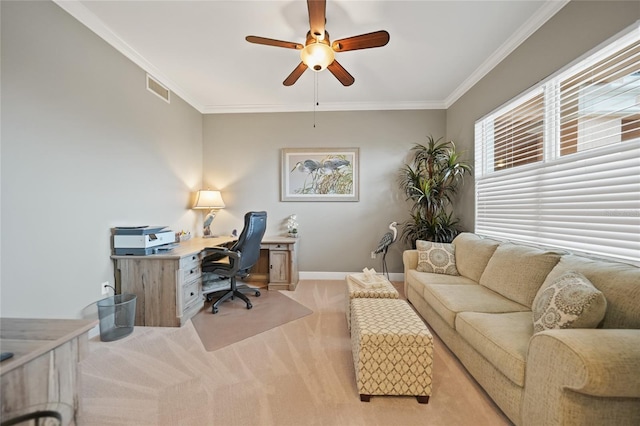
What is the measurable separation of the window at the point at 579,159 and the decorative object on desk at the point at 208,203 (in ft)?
12.0

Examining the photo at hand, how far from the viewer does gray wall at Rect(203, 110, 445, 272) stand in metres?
3.80

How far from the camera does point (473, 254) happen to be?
97.4 inches

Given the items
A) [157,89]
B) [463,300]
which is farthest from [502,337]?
[157,89]

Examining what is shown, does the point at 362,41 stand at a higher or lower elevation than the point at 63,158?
higher

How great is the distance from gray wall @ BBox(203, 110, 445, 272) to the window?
1441 mm

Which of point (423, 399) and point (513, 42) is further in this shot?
point (513, 42)

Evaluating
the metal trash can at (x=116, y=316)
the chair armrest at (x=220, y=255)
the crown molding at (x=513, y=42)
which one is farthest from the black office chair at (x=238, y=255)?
the crown molding at (x=513, y=42)

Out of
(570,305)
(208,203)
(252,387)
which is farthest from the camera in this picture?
(208,203)

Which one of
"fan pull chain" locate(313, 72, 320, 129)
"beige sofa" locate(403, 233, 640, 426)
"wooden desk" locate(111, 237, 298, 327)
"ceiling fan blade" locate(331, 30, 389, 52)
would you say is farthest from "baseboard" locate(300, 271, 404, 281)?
"ceiling fan blade" locate(331, 30, 389, 52)

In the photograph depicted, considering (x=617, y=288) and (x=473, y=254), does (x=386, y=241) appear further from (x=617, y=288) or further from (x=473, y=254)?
(x=617, y=288)

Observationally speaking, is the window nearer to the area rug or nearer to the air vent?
the area rug

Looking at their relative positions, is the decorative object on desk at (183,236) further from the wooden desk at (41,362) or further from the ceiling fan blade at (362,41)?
the ceiling fan blade at (362,41)

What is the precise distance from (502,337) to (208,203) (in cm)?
359

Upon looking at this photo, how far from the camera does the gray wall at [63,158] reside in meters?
1.60
